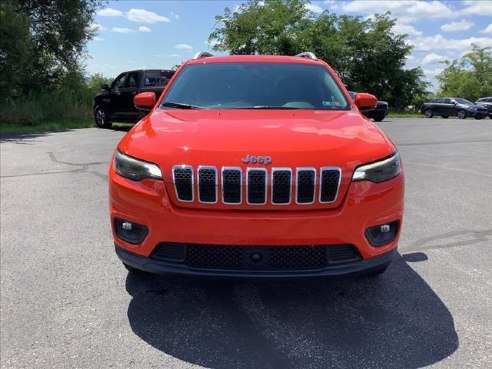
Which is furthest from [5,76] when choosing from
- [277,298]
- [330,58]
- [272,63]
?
[330,58]

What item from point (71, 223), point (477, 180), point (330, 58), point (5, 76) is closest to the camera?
point (71, 223)

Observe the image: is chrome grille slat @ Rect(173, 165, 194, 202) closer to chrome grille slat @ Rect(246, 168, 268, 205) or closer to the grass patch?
chrome grille slat @ Rect(246, 168, 268, 205)

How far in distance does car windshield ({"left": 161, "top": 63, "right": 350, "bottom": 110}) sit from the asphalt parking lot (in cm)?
147

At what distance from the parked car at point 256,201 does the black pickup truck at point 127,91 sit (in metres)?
10.7

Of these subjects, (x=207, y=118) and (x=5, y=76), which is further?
(x=5, y=76)

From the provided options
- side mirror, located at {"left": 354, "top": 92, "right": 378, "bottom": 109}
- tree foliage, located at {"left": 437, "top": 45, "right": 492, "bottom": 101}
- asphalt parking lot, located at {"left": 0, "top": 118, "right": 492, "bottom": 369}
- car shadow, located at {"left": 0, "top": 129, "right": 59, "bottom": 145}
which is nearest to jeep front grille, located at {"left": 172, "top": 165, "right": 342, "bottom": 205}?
asphalt parking lot, located at {"left": 0, "top": 118, "right": 492, "bottom": 369}

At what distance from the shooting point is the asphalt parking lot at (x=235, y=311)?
8.61 ft

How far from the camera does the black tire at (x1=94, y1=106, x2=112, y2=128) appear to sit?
52.6ft

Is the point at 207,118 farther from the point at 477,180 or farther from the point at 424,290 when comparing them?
the point at 477,180

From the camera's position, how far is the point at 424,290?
11.3 ft

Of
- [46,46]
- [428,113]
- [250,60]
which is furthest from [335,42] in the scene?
[250,60]

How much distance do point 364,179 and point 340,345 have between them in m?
0.98

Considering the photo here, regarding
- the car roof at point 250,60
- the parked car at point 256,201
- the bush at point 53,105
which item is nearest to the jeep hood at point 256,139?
the parked car at point 256,201

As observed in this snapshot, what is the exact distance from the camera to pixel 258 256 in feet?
8.93
